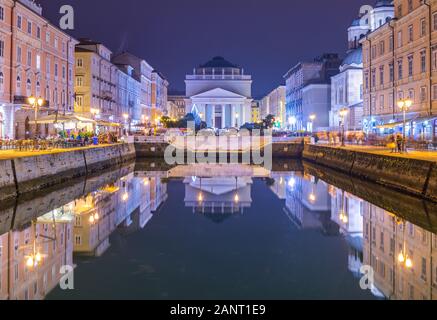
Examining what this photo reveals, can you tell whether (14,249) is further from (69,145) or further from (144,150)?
(144,150)

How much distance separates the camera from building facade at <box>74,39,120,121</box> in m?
64.9

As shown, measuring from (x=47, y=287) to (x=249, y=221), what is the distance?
10454mm

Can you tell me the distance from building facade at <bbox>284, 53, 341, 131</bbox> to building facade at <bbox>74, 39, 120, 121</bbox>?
36758 millimetres

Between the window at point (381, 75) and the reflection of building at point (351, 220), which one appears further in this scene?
the window at point (381, 75)

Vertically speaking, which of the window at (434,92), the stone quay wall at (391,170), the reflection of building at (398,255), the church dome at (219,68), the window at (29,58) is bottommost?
the reflection of building at (398,255)

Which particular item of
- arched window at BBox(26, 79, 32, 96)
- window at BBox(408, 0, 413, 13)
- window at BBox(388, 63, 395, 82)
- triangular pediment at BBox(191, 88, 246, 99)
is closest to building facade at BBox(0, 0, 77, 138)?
arched window at BBox(26, 79, 32, 96)

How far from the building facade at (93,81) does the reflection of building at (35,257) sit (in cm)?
4472

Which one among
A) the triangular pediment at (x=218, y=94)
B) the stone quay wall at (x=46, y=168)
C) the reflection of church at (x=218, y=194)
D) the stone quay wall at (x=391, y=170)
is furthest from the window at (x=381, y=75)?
the triangular pediment at (x=218, y=94)

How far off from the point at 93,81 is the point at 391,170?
47319 mm

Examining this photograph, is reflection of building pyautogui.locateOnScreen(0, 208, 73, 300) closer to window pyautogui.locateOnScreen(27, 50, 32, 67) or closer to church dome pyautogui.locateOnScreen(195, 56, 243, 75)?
window pyautogui.locateOnScreen(27, 50, 32, 67)

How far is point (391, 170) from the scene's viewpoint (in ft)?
90.0

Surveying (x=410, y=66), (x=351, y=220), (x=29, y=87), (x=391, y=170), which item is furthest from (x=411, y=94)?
(x=29, y=87)

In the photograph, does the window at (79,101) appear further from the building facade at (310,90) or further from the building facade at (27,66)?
the building facade at (310,90)

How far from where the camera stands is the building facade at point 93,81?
64.9 meters
